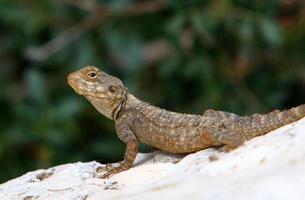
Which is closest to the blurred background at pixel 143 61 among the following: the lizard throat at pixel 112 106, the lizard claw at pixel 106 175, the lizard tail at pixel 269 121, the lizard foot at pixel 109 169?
the lizard throat at pixel 112 106

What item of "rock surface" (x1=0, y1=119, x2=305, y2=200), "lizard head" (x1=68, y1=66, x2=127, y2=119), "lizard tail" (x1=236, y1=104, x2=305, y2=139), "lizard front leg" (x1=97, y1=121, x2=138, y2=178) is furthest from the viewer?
"lizard head" (x1=68, y1=66, x2=127, y2=119)

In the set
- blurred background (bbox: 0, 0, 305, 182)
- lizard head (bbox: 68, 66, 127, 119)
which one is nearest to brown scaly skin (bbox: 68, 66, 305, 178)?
lizard head (bbox: 68, 66, 127, 119)

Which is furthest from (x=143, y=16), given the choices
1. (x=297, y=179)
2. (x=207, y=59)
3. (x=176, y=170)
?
(x=297, y=179)

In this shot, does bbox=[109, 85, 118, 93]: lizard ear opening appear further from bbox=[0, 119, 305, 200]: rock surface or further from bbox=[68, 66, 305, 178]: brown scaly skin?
bbox=[0, 119, 305, 200]: rock surface

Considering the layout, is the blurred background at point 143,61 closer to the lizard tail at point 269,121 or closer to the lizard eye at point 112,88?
the lizard eye at point 112,88

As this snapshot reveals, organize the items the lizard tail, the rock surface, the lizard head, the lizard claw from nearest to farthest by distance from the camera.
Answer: the rock surface, the lizard tail, the lizard claw, the lizard head

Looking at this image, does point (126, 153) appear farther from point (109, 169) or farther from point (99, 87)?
point (99, 87)

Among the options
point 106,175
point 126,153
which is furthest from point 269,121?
point 106,175
